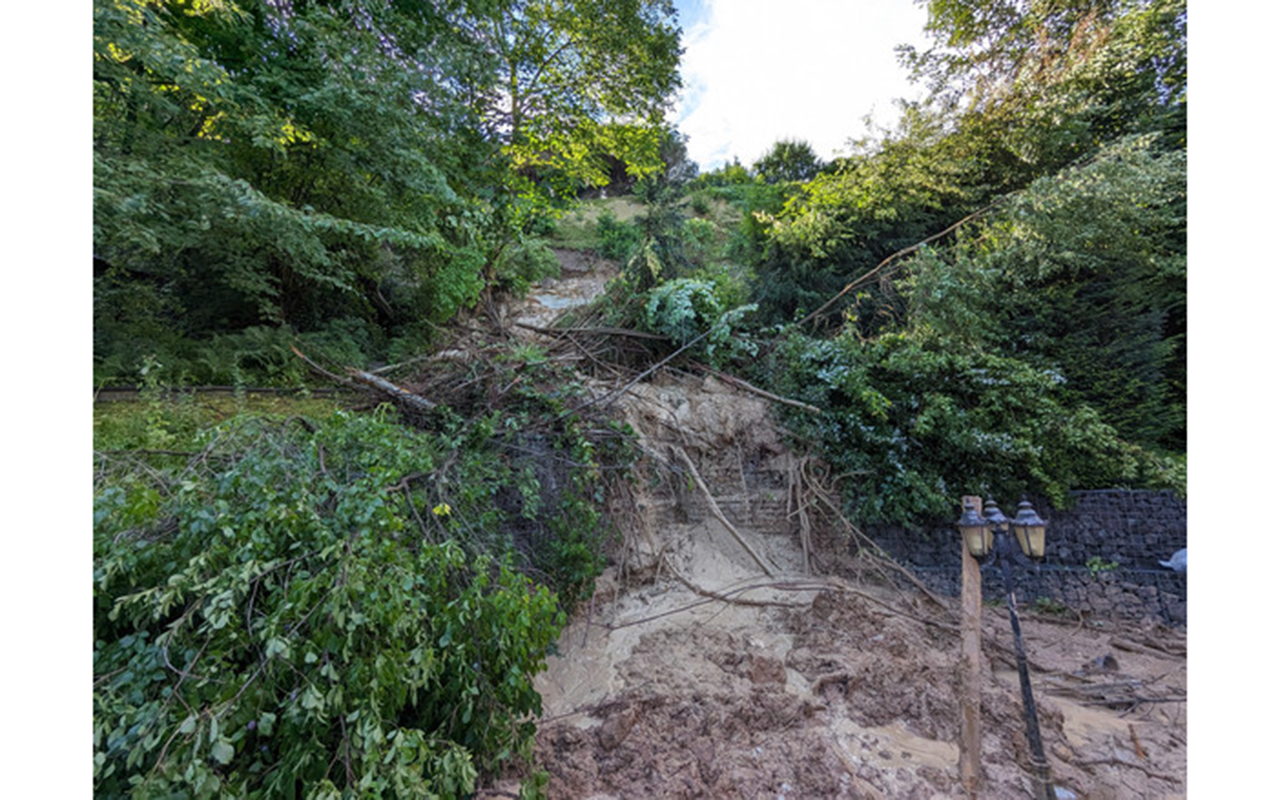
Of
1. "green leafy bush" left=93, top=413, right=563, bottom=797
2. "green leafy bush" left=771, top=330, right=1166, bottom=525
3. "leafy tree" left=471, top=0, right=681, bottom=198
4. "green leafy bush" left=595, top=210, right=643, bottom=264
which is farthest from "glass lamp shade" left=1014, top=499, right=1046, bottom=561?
"green leafy bush" left=595, top=210, right=643, bottom=264

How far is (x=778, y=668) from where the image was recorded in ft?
12.3

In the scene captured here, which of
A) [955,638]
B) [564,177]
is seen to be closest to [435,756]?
[955,638]

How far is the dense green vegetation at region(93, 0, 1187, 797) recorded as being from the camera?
1681 millimetres

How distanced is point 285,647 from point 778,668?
354 centimetres

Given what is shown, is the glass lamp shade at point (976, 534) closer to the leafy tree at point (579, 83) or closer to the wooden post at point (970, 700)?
the wooden post at point (970, 700)

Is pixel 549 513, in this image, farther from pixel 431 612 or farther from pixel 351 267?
pixel 351 267

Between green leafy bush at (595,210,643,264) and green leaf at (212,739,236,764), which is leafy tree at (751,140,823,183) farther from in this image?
green leaf at (212,739,236,764)

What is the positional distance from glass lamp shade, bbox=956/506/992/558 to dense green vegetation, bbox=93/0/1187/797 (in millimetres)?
2409

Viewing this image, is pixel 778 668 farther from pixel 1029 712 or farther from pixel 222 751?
pixel 222 751

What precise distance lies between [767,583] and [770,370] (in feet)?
9.57

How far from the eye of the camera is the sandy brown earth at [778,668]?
9.16ft

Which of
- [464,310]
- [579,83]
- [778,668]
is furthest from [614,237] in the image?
[778,668]

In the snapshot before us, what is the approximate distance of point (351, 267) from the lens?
5867 mm

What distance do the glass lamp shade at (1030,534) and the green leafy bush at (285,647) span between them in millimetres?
2679
